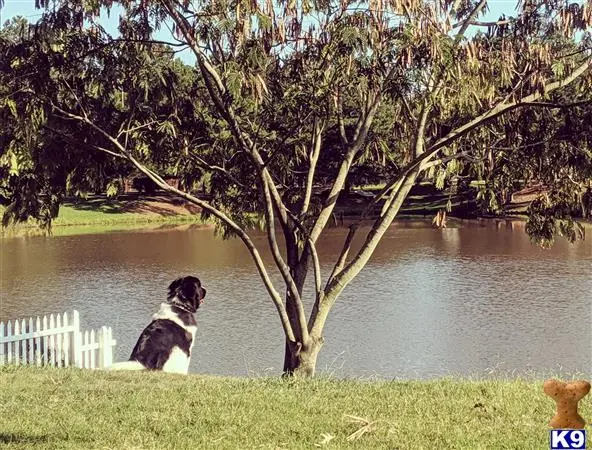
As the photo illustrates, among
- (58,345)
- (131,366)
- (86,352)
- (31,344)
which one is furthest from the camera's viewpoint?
(86,352)

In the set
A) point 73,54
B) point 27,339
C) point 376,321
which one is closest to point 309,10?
point 73,54

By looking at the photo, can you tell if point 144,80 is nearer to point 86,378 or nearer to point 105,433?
point 86,378

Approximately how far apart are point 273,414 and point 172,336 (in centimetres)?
330

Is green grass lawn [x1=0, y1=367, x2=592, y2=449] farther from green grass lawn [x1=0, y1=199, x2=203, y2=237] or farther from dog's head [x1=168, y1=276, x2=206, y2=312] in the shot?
green grass lawn [x1=0, y1=199, x2=203, y2=237]

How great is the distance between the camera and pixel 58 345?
10.5 metres

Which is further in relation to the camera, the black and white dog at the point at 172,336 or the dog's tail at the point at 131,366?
the black and white dog at the point at 172,336

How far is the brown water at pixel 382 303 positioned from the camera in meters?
13.1

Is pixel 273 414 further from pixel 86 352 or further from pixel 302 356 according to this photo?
pixel 86 352

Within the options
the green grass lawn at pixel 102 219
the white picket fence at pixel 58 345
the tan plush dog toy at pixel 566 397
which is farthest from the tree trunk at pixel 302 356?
the green grass lawn at pixel 102 219

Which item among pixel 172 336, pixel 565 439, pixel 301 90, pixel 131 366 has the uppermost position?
pixel 301 90

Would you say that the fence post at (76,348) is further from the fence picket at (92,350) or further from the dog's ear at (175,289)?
the dog's ear at (175,289)

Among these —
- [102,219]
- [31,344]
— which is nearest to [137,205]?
[102,219]

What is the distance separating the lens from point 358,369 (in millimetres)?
12344

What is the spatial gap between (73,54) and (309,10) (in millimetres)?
2973
